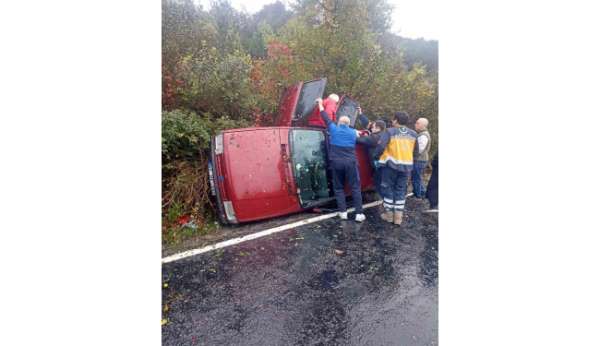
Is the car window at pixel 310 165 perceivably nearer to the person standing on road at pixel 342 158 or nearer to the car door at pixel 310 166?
the car door at pixel 310 166

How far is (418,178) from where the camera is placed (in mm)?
4598

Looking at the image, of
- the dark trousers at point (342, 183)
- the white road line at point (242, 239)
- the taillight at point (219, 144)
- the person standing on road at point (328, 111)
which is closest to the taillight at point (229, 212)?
the white road line at point (242, 239)

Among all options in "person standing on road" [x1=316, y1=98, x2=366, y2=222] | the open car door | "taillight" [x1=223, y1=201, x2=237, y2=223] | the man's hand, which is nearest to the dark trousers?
"person standing on road" [x1=316, y1=98, x2=366, y2=222]

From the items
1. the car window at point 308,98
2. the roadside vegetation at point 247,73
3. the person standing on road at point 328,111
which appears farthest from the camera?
the car window at point 308,98

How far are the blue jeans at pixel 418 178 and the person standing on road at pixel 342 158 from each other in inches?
45.5

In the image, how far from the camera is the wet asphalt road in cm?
191

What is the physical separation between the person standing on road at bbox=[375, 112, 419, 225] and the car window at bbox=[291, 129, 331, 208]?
69 cm

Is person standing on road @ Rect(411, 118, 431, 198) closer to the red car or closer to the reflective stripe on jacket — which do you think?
the reflective stripe on jacket

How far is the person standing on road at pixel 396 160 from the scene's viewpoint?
11.8ft

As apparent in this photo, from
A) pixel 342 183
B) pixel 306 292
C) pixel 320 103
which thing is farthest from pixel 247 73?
pixel 306 292

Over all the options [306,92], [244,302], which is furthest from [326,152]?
[244,302]

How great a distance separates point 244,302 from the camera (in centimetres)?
217
